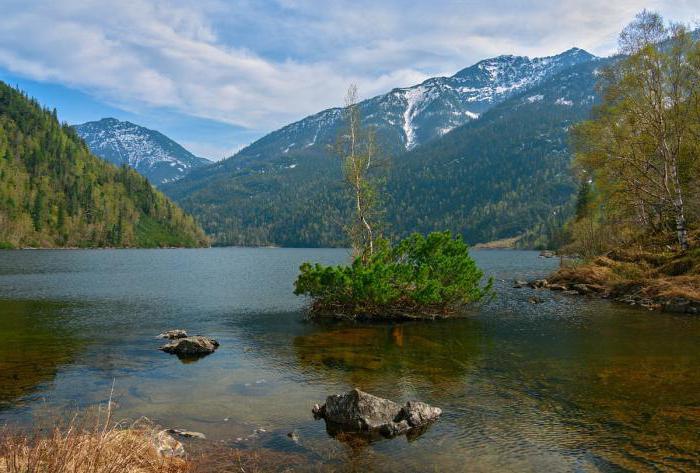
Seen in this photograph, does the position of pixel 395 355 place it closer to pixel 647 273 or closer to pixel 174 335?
pixel 174 335

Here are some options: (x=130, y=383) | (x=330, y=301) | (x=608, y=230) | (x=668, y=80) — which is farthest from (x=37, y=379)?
(x=608, y=230)

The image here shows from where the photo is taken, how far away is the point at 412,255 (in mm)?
40375

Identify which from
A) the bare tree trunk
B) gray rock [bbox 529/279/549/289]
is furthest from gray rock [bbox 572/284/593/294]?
the bare tree trunk

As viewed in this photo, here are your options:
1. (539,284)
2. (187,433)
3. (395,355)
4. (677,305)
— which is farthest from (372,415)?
(539,284)

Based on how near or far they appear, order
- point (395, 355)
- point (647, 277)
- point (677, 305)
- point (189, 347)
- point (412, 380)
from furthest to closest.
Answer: point (647, 277)
point (677, 305)
point (189, 347)
point (395, 355)
point (412, 380)

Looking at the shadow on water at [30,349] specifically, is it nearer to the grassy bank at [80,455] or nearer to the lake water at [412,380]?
the lake water at [412,380]

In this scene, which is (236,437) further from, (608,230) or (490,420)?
(608,230)

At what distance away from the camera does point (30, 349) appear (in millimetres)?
27969

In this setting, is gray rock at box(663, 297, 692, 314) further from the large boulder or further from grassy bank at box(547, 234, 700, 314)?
the large boulder

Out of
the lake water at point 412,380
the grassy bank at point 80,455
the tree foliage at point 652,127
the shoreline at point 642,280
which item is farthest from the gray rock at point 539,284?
the grassy bank at point 80,455

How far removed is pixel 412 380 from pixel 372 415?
611 cm

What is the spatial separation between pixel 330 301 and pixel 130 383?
1938 centimetres

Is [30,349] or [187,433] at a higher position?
[187,433]

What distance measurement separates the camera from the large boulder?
1541 centimetres
